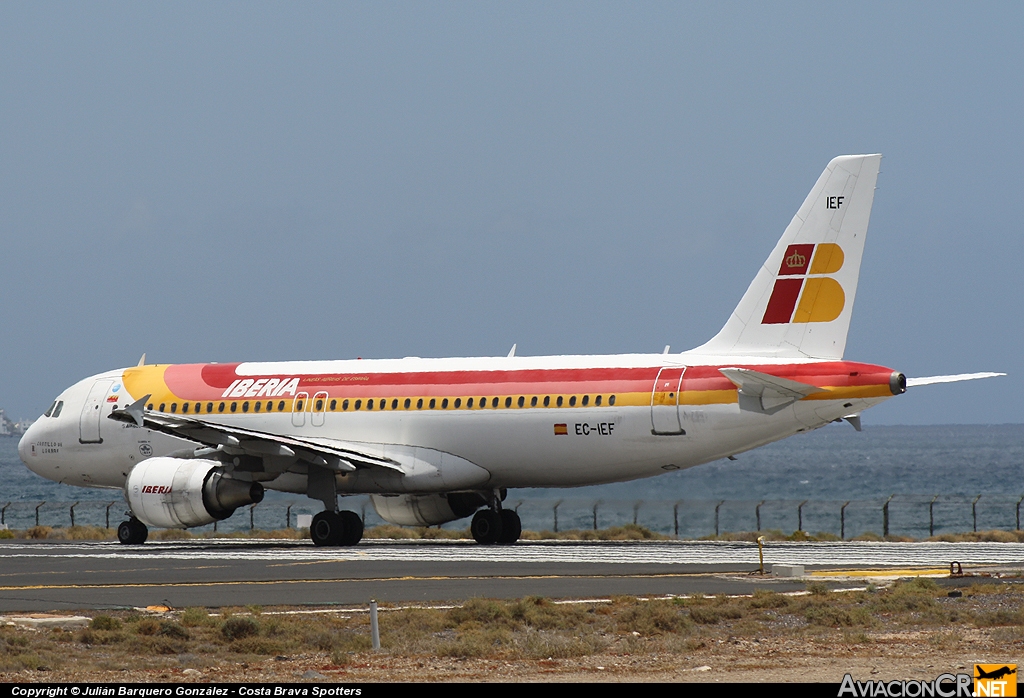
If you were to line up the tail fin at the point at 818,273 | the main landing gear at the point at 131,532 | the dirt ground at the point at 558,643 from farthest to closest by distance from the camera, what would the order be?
1. the main landing gear at the point at 131,532
2. the tail fin at the point at 818,273
3. the dirt ground at the point at 558,643

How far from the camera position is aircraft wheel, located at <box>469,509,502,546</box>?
116 ft

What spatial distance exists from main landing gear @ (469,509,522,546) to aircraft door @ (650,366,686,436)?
18.4 ft

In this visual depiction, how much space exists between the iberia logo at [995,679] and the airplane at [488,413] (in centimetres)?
1619

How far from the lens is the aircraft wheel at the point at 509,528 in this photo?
35.3m

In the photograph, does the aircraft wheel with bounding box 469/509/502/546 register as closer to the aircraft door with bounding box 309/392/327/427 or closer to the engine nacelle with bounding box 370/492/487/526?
the engine nacelle with bounding box 370/492/487/526

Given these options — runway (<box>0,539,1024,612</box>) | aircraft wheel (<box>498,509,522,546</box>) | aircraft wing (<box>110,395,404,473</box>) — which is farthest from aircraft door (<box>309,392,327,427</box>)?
aircraft wheel (<box>498,509,522,546</box>)

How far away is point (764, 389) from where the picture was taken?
30.1 meters

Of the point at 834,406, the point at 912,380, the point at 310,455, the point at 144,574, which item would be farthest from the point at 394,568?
the point at 912,380

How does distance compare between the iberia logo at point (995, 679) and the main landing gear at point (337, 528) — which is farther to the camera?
the main landing gear at point (337, 528)

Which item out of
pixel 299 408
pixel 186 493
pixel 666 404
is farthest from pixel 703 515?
pixel 186 493

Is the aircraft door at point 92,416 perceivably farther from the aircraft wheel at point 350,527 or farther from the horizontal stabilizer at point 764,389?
the horizontal stabilizer at point 764,389

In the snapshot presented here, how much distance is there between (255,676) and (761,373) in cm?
1778

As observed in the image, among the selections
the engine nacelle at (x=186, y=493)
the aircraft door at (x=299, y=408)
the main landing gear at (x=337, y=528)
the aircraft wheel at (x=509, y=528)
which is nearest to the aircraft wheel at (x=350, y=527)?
the main landing gear at (x=337, y=528)

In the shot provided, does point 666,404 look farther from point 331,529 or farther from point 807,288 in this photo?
point 331,529
